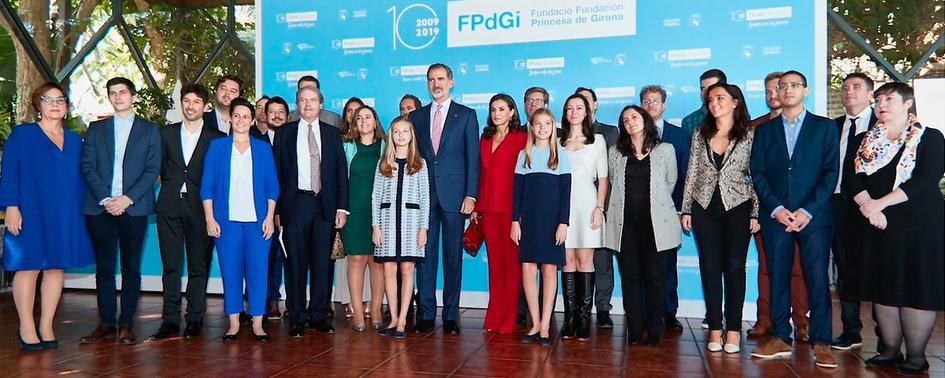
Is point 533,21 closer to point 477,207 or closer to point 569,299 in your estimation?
point 477,207

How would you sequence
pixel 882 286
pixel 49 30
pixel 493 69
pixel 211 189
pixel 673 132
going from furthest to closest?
1. pixel 49 30
2. pixel 493 69
3. pixel 673 132
4. pixel 211 189
5. pixel 882 286

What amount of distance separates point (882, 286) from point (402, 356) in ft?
8.05

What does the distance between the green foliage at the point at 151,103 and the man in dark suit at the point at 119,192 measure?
2923 mm

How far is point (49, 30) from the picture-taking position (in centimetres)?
714

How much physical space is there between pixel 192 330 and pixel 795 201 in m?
3.73

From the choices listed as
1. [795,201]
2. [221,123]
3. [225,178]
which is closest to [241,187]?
[225,178]

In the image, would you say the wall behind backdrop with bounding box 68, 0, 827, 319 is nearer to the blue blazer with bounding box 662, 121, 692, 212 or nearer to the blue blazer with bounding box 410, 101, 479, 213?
the blue blazer with bounding box 662, 121, 692, 212

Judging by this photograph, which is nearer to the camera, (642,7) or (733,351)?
(733,351)

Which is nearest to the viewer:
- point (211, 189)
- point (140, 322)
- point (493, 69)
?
point (211, 189)

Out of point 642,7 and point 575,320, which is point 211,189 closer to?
point 575,320

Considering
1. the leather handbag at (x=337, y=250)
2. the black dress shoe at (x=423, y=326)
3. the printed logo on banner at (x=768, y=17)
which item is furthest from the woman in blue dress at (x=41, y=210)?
the printed logo on banner at (x=768, y=17)

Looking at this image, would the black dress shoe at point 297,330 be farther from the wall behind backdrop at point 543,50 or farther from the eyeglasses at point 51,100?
the eyeglasses at point 51,100

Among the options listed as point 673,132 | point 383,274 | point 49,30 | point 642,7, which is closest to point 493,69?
point 642,7

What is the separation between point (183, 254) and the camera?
13.9ft
